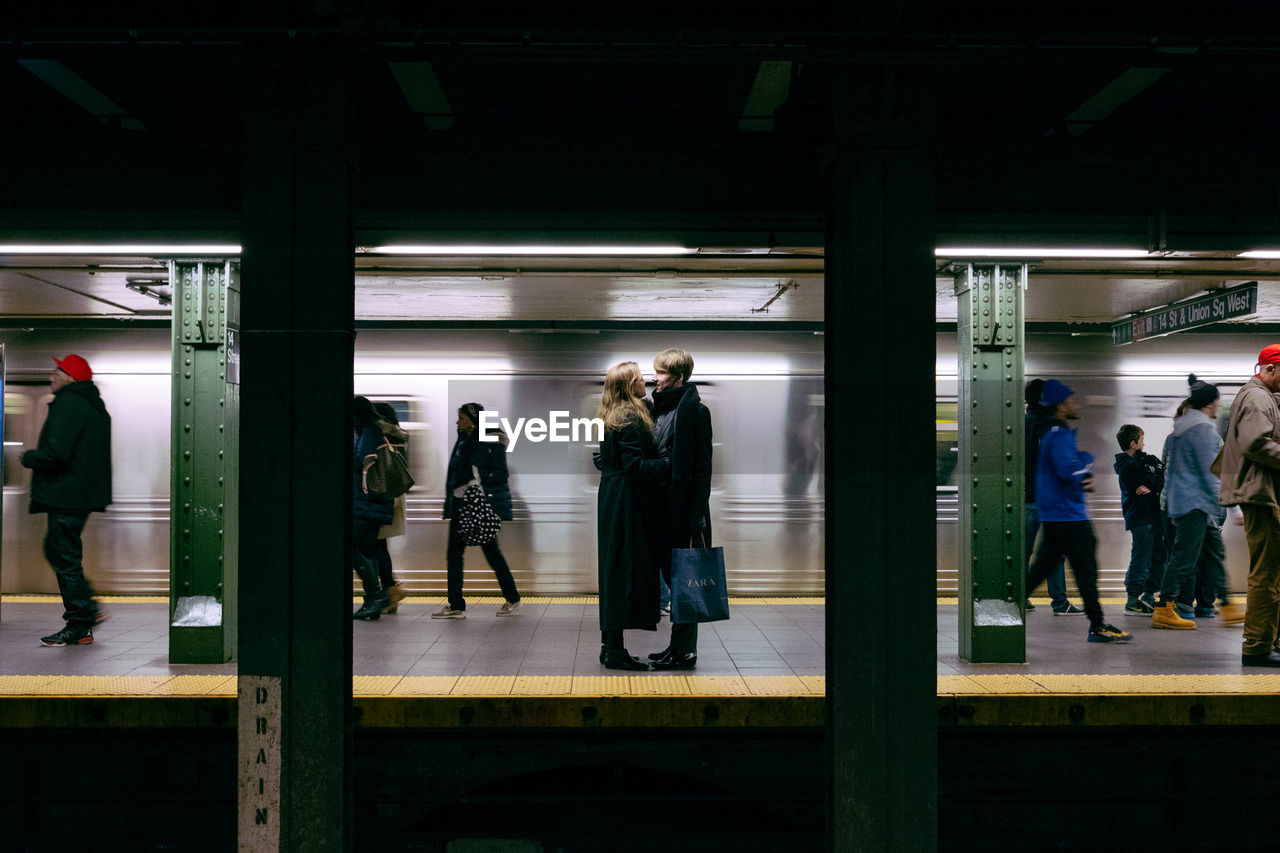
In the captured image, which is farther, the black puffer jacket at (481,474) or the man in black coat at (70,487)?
→ the black puffer jacket at (481,474)

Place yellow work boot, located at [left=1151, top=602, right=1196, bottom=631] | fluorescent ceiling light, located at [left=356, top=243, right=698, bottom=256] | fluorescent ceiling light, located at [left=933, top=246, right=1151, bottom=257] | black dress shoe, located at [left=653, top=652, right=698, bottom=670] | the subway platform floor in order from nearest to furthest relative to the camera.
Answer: the subway platform floor, fluorescent ceiling light, located at [left=933, top=246, right=1151, bottom=257], fluorescent ceiling light, located at [left=356, top=243, right=698, bottom=256], black dress shoe, located at [left=653, top=652, right=698, bottom=670], yellow work boot, located at [left=1151, top=602, right=1196, bottom=631]

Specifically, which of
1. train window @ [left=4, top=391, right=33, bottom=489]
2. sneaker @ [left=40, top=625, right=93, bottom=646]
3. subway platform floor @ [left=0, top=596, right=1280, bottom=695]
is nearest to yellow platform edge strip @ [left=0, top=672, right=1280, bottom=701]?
subway platform floor @ [left=0, top=596, right=1280, bottom=695]

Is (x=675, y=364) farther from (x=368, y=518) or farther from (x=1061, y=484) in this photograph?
(x=368, y=518)

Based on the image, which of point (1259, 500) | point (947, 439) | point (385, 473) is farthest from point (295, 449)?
point (947, 439)

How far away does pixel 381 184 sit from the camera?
3.37m

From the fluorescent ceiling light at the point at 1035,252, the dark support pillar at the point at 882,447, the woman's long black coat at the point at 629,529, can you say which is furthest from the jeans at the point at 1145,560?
the dark support pillar at the point at 882,447

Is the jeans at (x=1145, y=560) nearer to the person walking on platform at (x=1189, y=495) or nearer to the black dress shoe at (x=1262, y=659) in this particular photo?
the person walking on platform at (x=1189, y=495)

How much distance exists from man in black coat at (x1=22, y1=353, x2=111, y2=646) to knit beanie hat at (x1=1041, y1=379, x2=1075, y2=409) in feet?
20.2

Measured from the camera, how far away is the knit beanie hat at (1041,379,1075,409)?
528 cm

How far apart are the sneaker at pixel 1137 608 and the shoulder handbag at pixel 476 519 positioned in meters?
5.00

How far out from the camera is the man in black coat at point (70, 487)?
15.3ft

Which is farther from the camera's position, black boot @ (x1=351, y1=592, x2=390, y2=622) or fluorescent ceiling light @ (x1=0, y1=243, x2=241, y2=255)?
black boot @ (x1=351, y1=592, x2=390, y2=622)

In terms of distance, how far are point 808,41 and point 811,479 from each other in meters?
5.05

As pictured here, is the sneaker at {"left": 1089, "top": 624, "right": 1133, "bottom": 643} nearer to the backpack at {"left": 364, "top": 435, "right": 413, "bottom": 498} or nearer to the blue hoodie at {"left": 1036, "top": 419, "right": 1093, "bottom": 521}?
the blue hoodie at {"left": 1036, "top": 419, "right": 1093, "bottom": 521}
